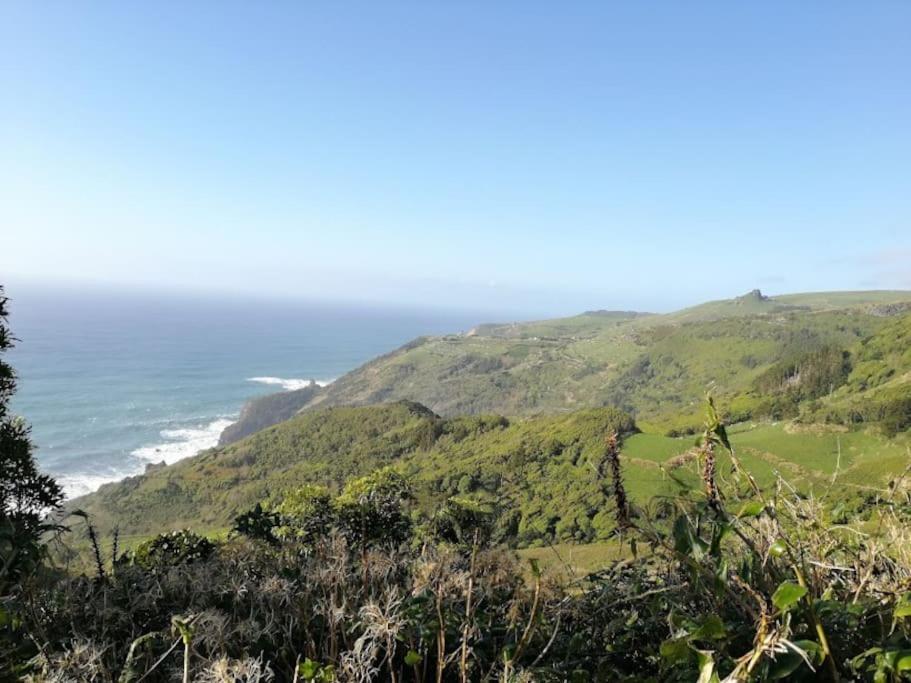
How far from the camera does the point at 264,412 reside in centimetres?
11431

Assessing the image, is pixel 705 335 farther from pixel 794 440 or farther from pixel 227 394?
pixel 227 394

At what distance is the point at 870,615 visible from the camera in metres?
1.54

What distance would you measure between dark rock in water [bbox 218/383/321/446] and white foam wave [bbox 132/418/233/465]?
2561 millimetres

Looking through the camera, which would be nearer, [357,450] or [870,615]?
[870,615]

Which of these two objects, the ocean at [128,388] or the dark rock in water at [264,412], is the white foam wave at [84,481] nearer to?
the ocean at [128,388]

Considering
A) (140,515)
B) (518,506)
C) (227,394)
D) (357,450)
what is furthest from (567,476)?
(227,394)

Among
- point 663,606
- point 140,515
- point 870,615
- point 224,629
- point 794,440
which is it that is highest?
point 870,615

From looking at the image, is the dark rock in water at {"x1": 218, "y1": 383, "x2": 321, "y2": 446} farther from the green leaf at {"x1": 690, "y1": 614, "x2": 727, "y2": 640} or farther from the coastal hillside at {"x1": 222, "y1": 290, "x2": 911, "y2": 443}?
the green leaf at {"x1": 690, "y1": 614, "x2": 727, "y2": 640}

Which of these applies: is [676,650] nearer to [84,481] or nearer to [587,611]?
[587,611]

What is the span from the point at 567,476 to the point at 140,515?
51.0 metres

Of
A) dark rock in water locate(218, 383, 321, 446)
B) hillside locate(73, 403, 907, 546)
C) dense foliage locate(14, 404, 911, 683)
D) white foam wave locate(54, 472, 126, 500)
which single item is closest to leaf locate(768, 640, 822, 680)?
dense foliage locate(14, 404, 911, 683)

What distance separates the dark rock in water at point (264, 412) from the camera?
340 ft

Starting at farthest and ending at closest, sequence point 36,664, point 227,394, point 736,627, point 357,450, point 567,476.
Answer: point 227,394
point 357,450
point 567,476
point 36,664
point 736,627

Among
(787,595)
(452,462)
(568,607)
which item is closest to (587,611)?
(568,607)
